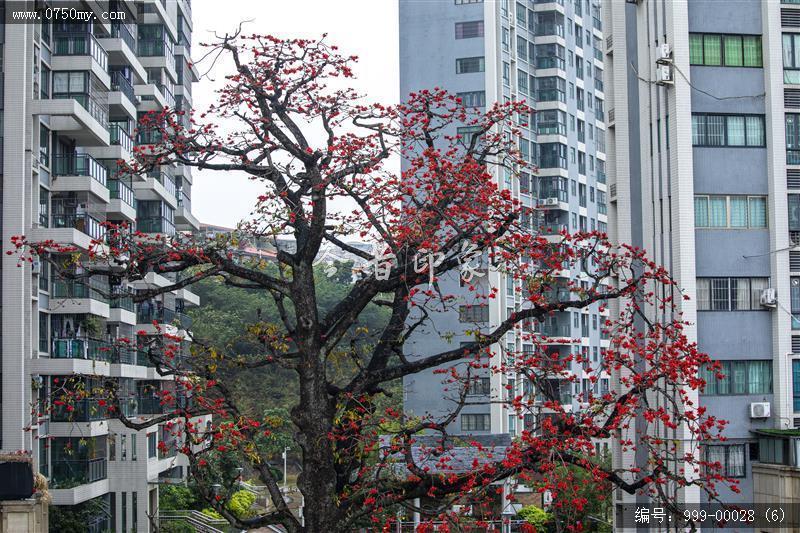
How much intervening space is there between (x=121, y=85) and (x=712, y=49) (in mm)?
19889

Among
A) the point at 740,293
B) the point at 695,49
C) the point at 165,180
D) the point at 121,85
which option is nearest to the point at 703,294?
the point at 740,293

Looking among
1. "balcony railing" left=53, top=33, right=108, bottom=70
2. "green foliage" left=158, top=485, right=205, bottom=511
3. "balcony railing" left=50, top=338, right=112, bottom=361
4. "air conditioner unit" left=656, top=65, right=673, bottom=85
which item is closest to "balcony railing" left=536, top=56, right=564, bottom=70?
"green foliage" left=158, top=485, right=205, bottom=511

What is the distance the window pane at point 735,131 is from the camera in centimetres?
2712

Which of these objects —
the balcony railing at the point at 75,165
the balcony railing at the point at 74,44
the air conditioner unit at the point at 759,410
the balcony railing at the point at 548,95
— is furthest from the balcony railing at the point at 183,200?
the air conditioner unit at the point at 759,410

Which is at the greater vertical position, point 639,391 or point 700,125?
point 700,125

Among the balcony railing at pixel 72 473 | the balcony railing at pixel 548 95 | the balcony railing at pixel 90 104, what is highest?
the balcony railing at pixel 548 95

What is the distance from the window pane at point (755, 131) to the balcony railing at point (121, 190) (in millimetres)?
19945

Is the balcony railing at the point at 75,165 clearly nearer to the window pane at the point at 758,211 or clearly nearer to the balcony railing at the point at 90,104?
the balcony railing at the point at 90,104

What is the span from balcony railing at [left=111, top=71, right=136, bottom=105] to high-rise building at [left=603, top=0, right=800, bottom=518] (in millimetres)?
18501

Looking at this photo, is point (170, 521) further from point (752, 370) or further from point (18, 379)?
point (752, 370)

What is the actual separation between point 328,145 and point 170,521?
29.1 m

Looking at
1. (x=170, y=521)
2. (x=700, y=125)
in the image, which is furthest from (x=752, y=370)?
(x=170, y=521)

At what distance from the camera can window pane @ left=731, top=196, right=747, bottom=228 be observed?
88.8 ft

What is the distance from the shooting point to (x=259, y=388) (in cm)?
6781
